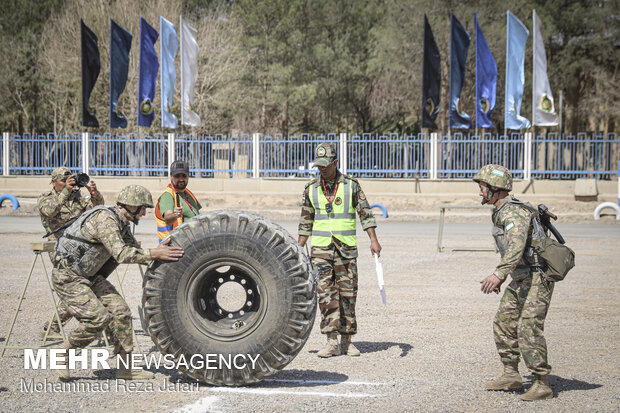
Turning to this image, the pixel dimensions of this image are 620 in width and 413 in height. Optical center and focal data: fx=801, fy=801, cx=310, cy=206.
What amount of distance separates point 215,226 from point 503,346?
236 centimetres

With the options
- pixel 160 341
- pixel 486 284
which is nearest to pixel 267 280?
pixel 160 341

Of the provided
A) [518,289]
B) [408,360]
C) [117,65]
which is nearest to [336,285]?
[408,360]

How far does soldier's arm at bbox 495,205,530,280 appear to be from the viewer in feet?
19.1

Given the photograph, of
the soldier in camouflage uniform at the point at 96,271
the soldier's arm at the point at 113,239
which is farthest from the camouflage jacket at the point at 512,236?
the soldier's arm at the point at 113,239

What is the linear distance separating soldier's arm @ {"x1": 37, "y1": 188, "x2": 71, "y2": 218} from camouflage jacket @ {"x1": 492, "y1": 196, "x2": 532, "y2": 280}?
4853 mm

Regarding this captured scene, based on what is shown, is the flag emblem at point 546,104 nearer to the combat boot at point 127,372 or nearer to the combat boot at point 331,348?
the combat boot at point 331,348

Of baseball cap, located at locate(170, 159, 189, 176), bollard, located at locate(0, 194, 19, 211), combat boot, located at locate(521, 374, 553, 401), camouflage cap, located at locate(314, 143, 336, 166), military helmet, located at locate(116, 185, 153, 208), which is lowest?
combat boot, located at locate(521, 374, 553, 401)

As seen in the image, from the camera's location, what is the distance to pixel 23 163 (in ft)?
91.1

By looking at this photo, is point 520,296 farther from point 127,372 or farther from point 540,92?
point 540,92

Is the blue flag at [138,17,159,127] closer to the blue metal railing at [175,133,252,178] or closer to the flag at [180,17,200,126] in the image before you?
the flag at [180,17,200,126]

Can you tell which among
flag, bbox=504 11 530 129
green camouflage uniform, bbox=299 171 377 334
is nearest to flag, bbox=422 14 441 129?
flag, bbox=504 11 530 129

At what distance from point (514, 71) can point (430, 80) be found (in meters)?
2.79

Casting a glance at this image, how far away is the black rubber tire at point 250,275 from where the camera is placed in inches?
240

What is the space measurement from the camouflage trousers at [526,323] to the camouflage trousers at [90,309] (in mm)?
2881
